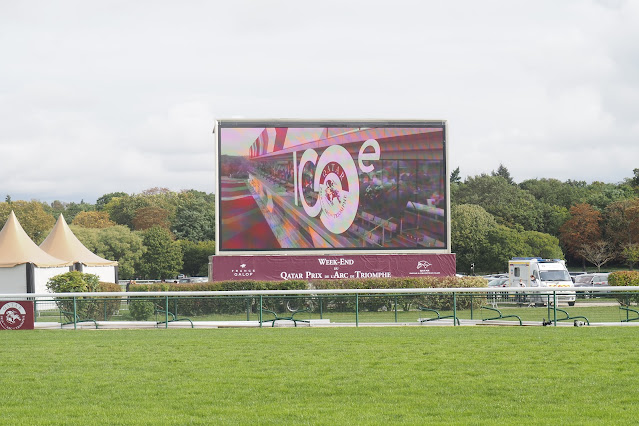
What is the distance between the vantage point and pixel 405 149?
26.7 m

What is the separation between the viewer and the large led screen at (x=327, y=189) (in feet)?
86.3

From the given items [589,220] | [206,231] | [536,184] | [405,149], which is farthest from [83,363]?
[536,184]

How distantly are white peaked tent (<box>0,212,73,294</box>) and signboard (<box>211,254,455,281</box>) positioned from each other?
9.26m

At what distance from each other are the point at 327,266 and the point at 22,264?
13010 millimetres

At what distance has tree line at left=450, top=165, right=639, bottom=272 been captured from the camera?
5572 centimetres

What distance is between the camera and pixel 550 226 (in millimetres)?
64062

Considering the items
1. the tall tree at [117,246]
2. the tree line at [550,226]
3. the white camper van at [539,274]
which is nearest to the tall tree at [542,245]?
the tree line at [550,226]

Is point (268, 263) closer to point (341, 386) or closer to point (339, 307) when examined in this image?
point (339, 307)

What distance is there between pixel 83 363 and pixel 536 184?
67.1 m

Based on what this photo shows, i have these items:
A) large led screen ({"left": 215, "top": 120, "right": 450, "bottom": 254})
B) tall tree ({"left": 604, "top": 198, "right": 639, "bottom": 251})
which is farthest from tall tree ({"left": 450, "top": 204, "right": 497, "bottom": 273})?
large led screen ({"left": 215, "top": 120, "right": 450, "bottom": 254})

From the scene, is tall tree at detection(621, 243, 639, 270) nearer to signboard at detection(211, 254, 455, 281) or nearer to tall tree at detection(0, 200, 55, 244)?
signboard at detection(211, 254, 455, 281)

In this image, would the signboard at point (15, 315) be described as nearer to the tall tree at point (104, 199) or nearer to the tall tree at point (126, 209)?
the tall tree at point (126, 209)

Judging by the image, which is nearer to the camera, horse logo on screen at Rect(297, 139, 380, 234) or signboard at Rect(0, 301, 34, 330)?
signboard at Rect(0, 301, 34, 330)

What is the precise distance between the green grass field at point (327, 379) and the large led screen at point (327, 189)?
34.8 ft
